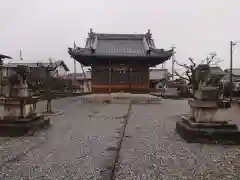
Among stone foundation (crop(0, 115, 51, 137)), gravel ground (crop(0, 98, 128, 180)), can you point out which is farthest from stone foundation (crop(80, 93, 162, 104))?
Result: stone foundation (crop(0, 115, 51, 137))

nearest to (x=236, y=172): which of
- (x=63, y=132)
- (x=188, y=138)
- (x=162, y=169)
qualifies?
(x=162, y=169)

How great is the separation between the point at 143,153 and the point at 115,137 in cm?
193

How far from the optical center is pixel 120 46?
2933 cm

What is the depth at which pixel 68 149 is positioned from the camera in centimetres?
676

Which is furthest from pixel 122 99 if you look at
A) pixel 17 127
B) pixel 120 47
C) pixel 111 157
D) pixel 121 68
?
pixel 111 157

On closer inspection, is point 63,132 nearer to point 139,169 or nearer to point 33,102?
point 33,102

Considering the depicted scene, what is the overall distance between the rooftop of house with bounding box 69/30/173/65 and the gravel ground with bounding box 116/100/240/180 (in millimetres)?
17491

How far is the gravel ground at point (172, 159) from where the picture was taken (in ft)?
16.3

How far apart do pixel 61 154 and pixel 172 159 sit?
2.41 metres

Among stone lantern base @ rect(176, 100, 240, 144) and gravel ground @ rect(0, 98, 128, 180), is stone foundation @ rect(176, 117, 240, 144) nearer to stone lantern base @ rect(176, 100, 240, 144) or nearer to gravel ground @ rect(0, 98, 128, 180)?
stone lantern base @ rect(176, 100, 240, 144)

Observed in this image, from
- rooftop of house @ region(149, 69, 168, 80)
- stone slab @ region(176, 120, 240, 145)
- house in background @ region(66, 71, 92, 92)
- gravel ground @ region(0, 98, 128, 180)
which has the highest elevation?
rooftop of house @ region(149, 69, 168, 80)

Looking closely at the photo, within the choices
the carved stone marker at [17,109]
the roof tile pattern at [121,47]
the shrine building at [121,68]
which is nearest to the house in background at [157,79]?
the roof tile pattern at [121,47]

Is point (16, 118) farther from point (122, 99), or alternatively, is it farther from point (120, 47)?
point (120, 47)

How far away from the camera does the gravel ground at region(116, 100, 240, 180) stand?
497cm
